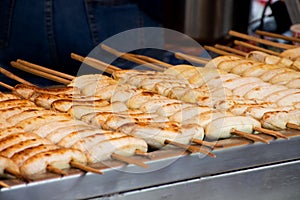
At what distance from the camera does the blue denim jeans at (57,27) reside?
196 inches

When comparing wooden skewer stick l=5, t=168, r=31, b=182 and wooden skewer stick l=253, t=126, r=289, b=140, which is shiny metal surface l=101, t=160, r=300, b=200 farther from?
wooden skewer stick l=5, t=168, r=31, b=182

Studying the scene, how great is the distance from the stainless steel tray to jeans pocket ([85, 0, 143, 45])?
8.32 ft

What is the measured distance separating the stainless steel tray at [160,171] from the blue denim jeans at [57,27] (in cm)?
255

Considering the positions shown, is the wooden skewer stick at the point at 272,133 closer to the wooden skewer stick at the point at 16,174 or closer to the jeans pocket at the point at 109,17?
the wooden skewer stick at the point at 16,174

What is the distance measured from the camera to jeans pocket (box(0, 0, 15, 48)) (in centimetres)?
494

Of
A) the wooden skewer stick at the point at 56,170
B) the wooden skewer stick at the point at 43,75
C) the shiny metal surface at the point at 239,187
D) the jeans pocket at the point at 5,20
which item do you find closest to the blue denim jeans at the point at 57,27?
the jeans pocket at the point at 5,20

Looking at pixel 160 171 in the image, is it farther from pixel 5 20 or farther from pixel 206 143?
pixel 5 20

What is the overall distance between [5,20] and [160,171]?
2792mm

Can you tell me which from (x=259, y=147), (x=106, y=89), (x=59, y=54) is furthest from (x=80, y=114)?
(x=59, y=54)

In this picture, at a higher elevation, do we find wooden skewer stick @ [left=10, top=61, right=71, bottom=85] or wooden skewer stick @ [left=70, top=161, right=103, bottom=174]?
wooden skewer stick @ [left=10, top=61, right=71, bottom=85]

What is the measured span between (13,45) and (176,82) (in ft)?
6.64

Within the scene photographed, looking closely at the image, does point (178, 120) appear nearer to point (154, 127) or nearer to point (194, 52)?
point (154, 127)

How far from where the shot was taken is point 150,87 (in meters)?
3.47

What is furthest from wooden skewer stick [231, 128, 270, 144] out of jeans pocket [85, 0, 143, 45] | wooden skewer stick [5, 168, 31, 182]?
jeans pocket [85, 0, 143, 45]
